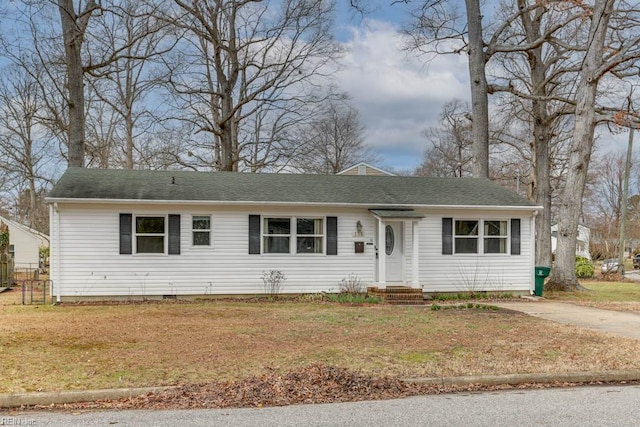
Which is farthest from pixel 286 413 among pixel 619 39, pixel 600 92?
pixel 600 92

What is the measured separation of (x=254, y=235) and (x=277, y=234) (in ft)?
2.30

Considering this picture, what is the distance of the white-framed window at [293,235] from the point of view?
604 inches

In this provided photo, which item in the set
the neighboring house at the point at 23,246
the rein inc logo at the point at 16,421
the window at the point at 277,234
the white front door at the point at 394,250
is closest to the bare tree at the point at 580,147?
the white front door at the point at 394,250

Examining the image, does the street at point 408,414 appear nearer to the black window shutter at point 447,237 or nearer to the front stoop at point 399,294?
the front stoop at point 399,294

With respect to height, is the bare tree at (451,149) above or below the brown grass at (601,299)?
above

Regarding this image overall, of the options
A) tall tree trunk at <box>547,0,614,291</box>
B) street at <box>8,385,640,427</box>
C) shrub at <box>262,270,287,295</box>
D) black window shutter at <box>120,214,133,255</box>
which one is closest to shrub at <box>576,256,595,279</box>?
tall tree trunk at <box>547,0,614,291</box>

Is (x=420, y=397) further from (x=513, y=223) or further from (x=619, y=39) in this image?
(x=619, y=39)

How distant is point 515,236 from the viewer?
16500 millimetres

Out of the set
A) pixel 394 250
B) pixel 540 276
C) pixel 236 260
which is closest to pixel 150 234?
pixel 236 260

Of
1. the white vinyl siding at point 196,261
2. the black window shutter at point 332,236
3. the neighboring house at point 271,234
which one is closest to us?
the white vinyl siding at point 196,261

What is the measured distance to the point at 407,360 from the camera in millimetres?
7223

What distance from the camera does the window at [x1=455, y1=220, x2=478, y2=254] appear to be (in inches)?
643

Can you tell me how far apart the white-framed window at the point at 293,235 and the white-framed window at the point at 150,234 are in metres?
2.83

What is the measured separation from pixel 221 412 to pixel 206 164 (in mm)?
26380
